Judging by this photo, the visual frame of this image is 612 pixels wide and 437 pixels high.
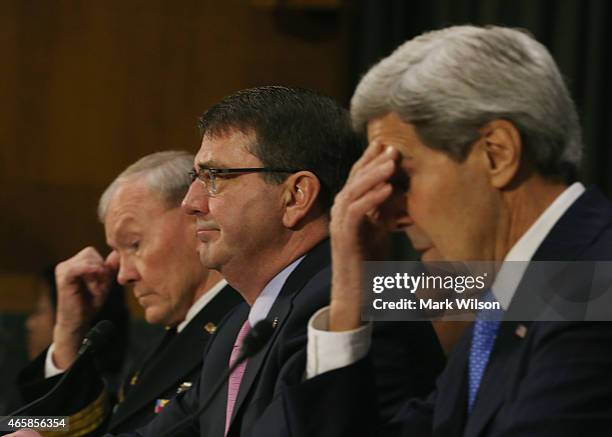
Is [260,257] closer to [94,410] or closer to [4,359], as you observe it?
[94,410]

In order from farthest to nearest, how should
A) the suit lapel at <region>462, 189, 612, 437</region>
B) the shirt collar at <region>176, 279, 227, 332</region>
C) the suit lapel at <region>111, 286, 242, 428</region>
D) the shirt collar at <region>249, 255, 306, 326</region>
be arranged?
the shirt collar at <region>176, 279, 227, 332</region> → the suit lapel at <region>111, 286, 242, 428</region> → the shirt collar at <region>249, 255, 306, 326</region> → the suit lapel at <region>462, 189, 612, 437</region>

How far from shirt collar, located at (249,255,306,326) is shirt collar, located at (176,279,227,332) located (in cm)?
73

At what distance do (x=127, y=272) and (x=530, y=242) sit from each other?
1891 millimetres

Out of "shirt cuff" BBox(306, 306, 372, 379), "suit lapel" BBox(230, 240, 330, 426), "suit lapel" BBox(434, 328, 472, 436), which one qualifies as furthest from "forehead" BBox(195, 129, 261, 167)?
"suit lapel" BBox(434, 328, 472, 436)

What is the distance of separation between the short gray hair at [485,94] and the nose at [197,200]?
2.82ft

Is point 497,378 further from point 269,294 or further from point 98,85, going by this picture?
point 98,85

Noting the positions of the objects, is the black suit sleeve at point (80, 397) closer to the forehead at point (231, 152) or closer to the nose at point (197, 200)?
the nose at point (197, 200)

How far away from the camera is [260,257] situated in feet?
8.68

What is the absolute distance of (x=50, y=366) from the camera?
3662mm

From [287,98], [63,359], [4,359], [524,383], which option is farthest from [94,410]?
[4,359]

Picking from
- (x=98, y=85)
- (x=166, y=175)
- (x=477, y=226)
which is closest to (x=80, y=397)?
(x=166, y=175)

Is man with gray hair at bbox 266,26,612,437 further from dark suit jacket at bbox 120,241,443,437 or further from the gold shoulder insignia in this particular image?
the gold shoulder insignia

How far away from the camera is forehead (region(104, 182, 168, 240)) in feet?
11.4

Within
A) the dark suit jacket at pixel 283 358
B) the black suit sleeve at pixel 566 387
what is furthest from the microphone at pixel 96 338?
the black suit sleeve at pixel 566 387
